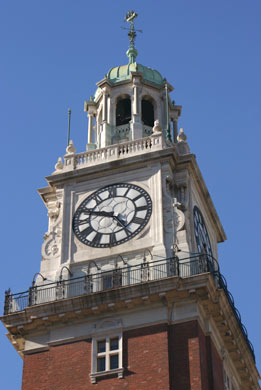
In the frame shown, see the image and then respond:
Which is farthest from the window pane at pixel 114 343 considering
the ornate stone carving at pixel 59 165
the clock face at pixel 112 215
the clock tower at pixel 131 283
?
the ornate stone carving at pixel 59 165

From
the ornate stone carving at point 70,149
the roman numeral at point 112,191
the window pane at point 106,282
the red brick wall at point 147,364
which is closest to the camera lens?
the red brick wall at point 147,364

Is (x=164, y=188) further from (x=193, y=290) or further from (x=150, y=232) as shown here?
(x=193, y=290)

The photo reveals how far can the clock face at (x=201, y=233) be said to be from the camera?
47.6 meters

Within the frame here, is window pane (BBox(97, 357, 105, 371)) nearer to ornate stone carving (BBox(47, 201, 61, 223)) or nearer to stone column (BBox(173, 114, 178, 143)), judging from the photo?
ornate stone carving (BBox(47, 201, 61, 223))

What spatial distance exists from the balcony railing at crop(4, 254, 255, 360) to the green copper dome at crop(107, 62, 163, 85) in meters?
11.9

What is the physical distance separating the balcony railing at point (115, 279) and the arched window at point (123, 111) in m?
10.5

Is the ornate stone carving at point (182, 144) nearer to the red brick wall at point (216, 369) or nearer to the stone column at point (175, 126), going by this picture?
the stone column at point (175, 126)

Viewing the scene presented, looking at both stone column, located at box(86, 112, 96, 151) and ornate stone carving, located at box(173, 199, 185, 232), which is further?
stone column, located at box(86, 112, 96, 151)

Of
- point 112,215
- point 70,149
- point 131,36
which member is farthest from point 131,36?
point 112,215

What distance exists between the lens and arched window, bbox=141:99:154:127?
5384 cm

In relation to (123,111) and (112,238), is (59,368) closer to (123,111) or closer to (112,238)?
(112,238)

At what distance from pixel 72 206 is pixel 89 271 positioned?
3.92 meters

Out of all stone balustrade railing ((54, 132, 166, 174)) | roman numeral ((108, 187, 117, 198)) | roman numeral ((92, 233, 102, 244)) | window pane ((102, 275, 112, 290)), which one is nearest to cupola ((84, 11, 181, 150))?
stone balustrade railing ((54, 132, 166, 174))

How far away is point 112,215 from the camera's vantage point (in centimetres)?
4734
